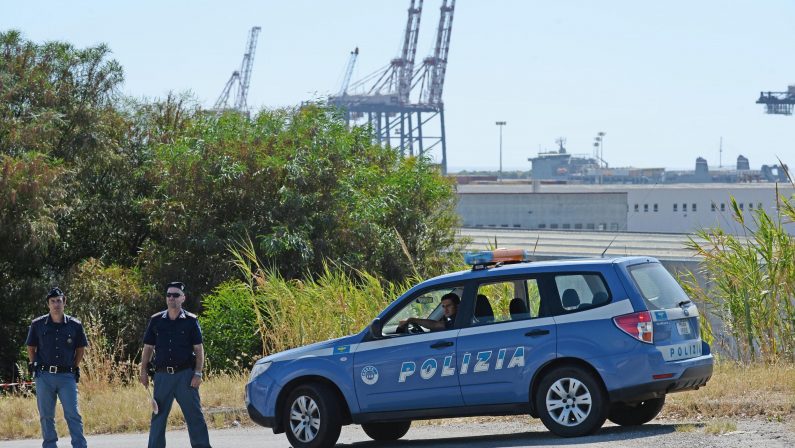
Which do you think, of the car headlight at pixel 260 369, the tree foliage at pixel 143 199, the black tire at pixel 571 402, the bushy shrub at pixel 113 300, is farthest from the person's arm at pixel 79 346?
the bushy shrub at pixel 113 300

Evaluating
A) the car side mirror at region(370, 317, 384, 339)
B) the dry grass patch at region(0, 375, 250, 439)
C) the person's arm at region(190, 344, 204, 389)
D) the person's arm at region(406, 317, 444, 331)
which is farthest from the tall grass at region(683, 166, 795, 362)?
the person's arm at region(190, 344, 204, 389)

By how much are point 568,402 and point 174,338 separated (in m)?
3.46

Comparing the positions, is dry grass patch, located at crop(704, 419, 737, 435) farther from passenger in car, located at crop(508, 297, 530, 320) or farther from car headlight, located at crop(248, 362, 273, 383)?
car headlight, located at crop(248, 362, 273, 383)

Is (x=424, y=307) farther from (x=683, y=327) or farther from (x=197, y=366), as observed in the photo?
(x=683, y=327)

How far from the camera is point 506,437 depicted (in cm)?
1135

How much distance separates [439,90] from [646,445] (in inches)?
6370

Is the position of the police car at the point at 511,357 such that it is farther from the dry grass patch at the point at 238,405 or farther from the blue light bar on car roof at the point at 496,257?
the dry grass patch at the point at 238,405

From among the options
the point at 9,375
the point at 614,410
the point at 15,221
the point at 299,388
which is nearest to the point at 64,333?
the point at 299,388

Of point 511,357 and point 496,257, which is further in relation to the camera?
point 496,257

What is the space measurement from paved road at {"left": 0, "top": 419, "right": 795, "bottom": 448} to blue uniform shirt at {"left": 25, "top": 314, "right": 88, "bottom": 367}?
1.81m

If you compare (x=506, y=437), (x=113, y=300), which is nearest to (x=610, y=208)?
(x=113, y=300)

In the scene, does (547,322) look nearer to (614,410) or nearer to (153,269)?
(614,410)

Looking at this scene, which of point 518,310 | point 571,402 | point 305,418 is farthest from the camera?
point 305,418

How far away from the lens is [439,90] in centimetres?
17000
